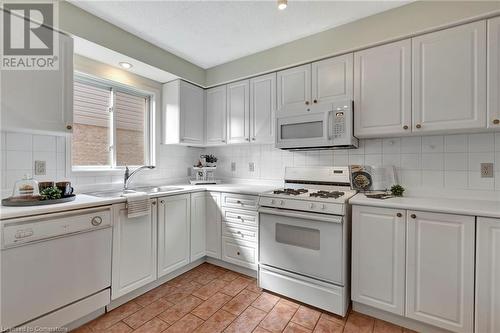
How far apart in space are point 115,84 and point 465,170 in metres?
3.49

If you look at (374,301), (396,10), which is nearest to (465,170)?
(374,301)

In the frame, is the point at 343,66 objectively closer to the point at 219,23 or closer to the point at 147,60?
the point at 219,23

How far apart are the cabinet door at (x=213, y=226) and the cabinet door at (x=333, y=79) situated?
1.54m

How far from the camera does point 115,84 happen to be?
8.30 feet

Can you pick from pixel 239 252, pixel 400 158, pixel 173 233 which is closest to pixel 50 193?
pixel 173 233

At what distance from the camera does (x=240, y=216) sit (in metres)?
2.44

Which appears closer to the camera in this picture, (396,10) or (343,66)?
(396,10)

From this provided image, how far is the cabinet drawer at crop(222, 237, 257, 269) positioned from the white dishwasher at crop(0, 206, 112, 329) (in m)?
1.13

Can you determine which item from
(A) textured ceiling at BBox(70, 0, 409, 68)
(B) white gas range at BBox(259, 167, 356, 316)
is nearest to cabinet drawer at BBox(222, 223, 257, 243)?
(B) white gas range at BBox(259, 167, 356, 316)

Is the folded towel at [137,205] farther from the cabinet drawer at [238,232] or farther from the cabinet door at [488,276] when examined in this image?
the cabinet door at [488,276]

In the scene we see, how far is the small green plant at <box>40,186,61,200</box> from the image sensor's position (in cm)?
165

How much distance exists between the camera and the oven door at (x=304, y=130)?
2148mm

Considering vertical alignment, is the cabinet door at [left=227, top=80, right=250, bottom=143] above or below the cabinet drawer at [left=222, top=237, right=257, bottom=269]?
above

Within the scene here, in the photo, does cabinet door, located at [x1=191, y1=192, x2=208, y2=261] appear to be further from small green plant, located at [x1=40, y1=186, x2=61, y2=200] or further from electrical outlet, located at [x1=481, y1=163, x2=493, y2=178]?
electrical outlet, located at [x1=481, y1=163, x2=493, y2=178]
